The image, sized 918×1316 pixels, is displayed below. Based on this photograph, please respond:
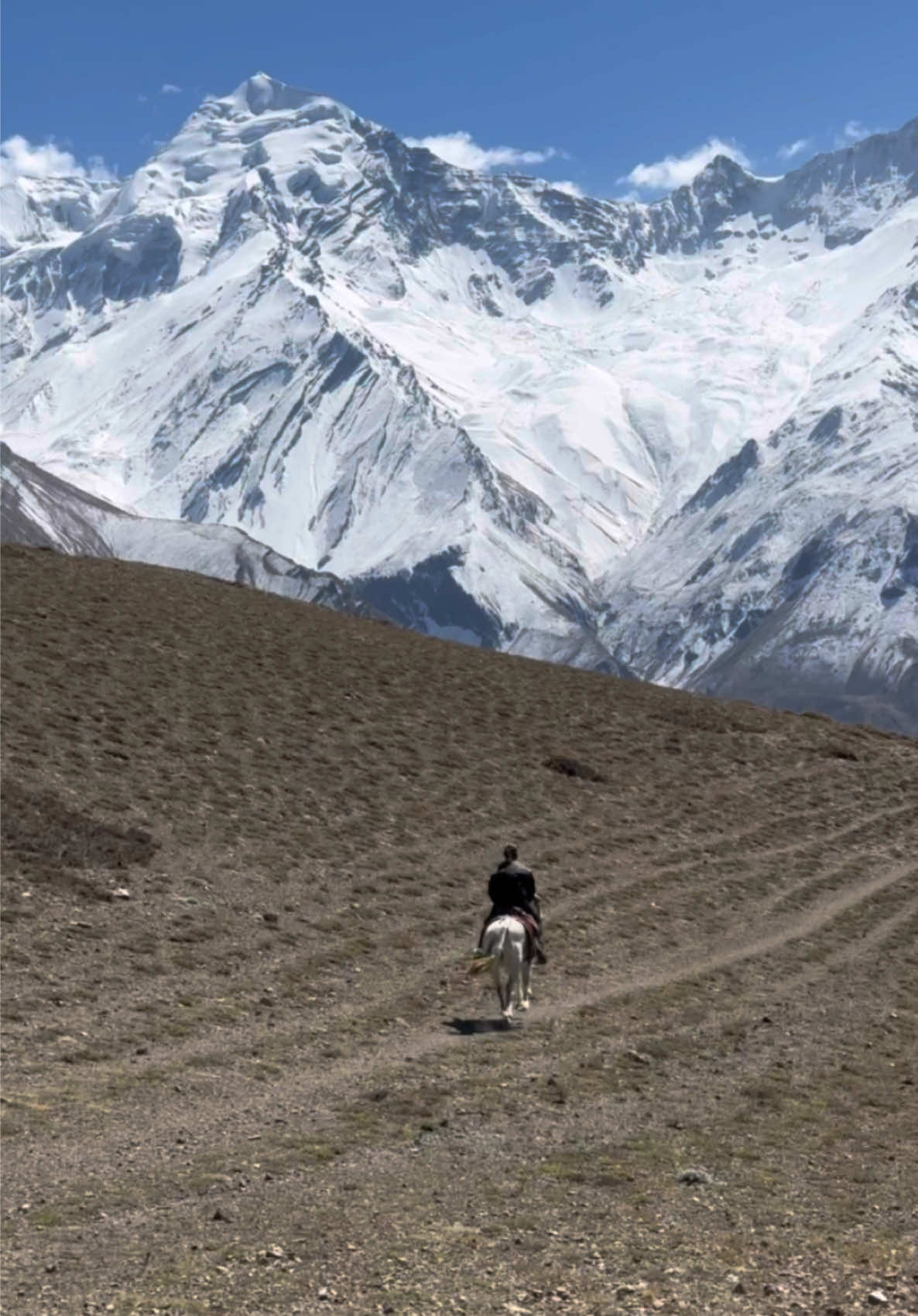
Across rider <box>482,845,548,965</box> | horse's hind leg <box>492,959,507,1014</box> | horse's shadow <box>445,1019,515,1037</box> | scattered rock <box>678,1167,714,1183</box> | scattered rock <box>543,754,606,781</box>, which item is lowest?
scattered rock <box>678,1167,714,1183</box>

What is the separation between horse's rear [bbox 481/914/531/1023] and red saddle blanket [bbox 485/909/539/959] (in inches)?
4.3

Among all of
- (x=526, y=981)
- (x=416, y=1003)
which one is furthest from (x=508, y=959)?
(x=416, y=1003)

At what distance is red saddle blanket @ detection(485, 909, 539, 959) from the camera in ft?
91.2

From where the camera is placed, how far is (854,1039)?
1089 inches

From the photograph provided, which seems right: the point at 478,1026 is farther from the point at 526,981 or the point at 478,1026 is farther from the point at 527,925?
the point at 527,925

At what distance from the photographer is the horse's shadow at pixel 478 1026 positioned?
2662 cm

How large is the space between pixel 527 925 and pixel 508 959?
691 millimetres

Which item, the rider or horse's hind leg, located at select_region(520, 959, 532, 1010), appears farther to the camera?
the rider

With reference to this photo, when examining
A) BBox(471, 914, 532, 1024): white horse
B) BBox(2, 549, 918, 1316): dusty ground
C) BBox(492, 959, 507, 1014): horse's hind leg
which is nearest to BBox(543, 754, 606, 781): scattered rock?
BBox(2, 549, 918, 1316): dusty ground

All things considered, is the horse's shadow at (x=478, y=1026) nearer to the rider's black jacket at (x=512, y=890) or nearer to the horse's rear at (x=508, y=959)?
the horse's rear at (x=508, y=959)

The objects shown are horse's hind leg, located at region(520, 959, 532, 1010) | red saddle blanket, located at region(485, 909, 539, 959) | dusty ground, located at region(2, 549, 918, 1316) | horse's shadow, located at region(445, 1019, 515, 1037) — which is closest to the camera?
dusty ground, located at region(2, 549, 918, 1316)

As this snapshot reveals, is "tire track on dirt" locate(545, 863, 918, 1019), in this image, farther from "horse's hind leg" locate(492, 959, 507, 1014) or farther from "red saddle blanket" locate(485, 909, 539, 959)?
"red saddle blanket" locate(485, 909, 539, 959)

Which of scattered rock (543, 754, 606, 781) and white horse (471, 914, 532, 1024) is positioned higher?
scattered rock (543, 754, 606, 781)

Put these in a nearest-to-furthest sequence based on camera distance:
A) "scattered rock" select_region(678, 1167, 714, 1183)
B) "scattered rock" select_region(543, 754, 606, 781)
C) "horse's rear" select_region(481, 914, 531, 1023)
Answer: "scattered rock" select_region(678, 1167, 714, 1183), "horse's rear" select_region(481, 914, 531, 1023), "scattered rock" select_region(543, 754, 606, 781)
